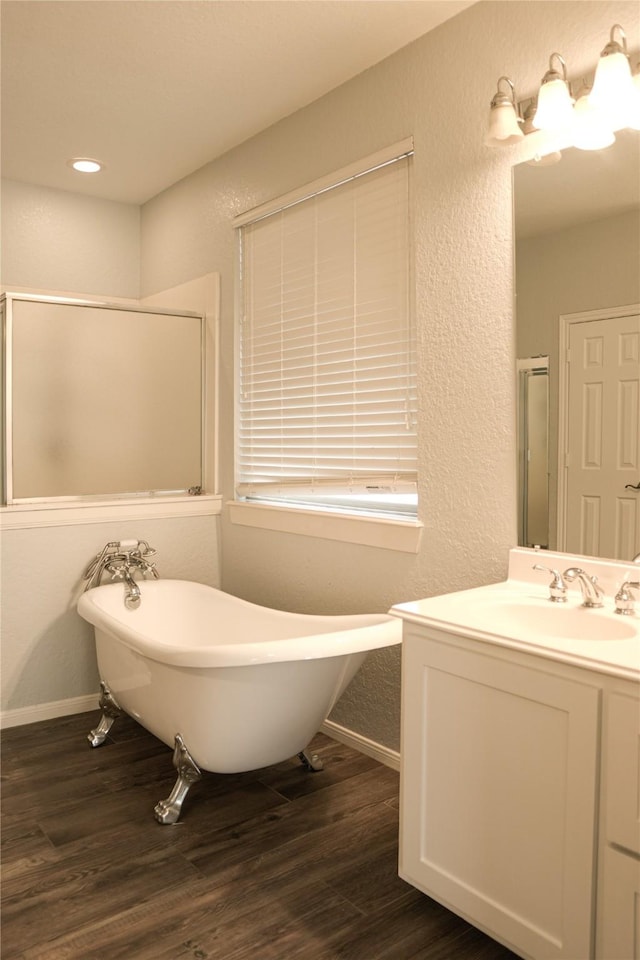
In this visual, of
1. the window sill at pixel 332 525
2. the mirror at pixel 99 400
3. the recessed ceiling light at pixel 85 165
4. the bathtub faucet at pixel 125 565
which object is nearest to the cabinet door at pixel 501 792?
the window sill at pixel 332 525

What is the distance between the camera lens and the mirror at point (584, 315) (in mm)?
1891

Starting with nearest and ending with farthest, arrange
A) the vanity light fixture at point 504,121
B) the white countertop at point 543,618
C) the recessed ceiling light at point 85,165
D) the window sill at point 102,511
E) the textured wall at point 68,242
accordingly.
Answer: the white countertop at point 543,618 → the vanity light fixture at point 504,121 → the window sill at point 102,511 → the recessed ceiling light at point 85,165 → the textured wall at point 68,242

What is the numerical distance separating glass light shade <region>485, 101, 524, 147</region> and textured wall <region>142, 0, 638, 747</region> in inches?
5.5

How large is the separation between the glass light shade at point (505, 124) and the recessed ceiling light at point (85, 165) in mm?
2243

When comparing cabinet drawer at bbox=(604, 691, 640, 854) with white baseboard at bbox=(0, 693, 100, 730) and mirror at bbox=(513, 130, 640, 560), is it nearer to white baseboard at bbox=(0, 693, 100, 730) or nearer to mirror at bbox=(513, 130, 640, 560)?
mirror at bbox=(513, 130, 640, 560)

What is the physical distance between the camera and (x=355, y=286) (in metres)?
2.82

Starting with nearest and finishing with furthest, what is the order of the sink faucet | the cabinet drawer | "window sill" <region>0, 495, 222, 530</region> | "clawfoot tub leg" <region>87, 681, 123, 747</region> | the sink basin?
the cabinet drawer < the sink basin < the sink faucet < "clawfoot tub leg" <region>87, 681, 123, 747</region> < "window sill" <region>0, 495, 222, 530</region>

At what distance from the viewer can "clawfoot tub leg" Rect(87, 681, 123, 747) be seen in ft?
9.50

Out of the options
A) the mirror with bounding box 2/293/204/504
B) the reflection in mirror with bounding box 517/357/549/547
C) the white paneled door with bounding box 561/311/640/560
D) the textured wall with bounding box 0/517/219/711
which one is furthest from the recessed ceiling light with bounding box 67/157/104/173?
the white paneled door with bounding box 561/311/640/560

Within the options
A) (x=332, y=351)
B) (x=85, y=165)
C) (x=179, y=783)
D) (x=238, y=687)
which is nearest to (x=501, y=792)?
(x=238, y=687)

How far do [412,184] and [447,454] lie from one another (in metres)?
0.95

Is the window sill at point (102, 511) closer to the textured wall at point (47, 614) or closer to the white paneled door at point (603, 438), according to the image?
the textured wall at point (47, 614)

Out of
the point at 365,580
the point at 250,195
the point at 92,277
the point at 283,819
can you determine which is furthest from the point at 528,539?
the point at 92,277

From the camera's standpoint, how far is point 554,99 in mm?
1909
